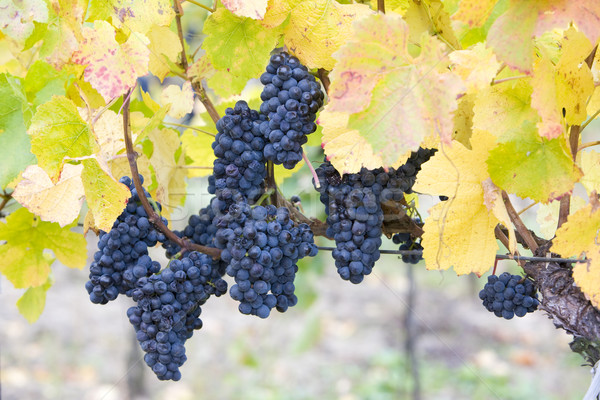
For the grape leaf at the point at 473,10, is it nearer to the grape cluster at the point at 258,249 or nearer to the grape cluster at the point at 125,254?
the grape cluster at the point at 258,249

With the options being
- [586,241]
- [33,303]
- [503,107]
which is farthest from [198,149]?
[586,241]

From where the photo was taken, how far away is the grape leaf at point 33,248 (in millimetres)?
925

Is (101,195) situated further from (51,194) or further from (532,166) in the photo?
(532,166)

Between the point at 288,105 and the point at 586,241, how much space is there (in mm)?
396

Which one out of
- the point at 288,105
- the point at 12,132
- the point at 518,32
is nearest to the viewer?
the point at 518,32

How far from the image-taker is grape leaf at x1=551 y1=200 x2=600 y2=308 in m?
0.60

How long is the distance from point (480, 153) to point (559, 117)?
0.10 m

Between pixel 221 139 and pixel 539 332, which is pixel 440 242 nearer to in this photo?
pixel 221 139

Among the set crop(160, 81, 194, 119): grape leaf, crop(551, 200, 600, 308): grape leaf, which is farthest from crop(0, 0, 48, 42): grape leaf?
crop(551, 200, 600, 308): grape leaf

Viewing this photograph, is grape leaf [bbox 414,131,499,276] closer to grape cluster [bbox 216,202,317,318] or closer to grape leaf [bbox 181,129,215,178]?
grape cluster [bbox 216,202,317,318]

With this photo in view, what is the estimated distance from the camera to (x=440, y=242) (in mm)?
677

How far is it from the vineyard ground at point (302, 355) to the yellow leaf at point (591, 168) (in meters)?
2.37

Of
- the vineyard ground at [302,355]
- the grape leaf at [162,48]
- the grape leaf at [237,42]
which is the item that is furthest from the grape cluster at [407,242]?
the vineyard ground at [302,355]

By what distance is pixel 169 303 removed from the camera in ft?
2.43
